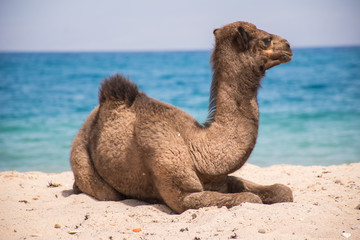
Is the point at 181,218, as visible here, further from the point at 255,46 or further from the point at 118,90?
the point at 255,46

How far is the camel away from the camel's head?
11 millimetres

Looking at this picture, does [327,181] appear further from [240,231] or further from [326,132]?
[326,132]

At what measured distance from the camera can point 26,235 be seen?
422cm

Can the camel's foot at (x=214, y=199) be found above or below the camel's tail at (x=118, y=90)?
below

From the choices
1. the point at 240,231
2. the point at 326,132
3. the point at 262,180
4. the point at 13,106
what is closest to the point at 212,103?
the point at 240,231

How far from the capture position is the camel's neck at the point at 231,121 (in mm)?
4609

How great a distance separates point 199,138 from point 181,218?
0.86 metres

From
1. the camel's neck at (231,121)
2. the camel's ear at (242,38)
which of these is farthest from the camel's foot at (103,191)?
the camel's ear at (242,38)

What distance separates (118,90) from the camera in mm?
5109

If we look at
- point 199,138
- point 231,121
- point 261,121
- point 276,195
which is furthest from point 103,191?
point 261,121

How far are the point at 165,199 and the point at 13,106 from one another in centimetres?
1658

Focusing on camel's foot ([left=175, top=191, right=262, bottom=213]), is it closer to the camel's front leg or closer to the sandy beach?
the sandy beach

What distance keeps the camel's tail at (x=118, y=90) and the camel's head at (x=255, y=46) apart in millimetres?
1142

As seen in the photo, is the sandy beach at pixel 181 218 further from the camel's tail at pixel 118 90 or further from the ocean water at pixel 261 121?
the ocean water at pixel 261 121
